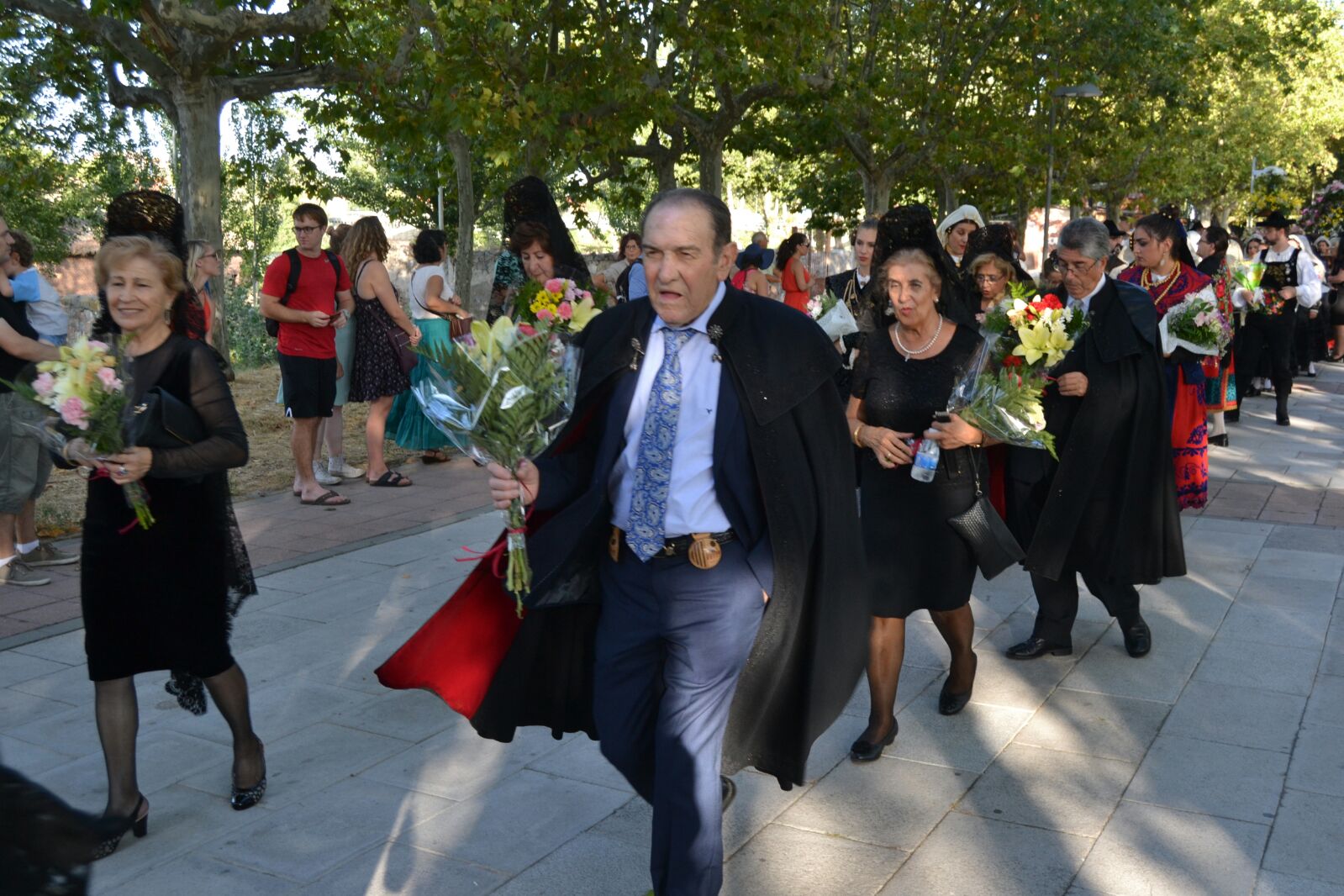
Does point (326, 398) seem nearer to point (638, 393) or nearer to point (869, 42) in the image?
point (638, 393)

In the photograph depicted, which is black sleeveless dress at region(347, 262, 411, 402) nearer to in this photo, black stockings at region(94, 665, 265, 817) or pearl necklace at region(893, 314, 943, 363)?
pearl necklace at region(893, 314, 943, 363)

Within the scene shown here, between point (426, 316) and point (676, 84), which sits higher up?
point (676, 84)

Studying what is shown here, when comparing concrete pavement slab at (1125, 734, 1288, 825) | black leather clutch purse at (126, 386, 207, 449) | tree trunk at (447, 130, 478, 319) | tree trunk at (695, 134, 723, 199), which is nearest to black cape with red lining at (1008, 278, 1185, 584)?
concrete pavement slab at (1125, 734, 1288, 825)

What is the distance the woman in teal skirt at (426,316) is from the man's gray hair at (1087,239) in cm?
563

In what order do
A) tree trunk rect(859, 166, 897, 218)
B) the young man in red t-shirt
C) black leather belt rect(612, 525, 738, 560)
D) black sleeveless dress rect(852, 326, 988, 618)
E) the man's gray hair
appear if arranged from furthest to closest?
tree trunk rect(859, 166, 897, 218) → the young man in red t-shirt → the man's gray hair → black sleeveless dress rect(852, 326, 988, 618) → black leather belt rect(612, 525, 738, 560)

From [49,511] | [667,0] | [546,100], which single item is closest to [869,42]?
[667,0]

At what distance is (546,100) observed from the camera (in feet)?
48.6

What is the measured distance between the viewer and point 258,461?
459 inches

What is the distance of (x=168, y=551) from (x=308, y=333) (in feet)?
18.7

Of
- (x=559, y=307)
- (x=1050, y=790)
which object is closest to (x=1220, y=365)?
(x=1050, y=790)

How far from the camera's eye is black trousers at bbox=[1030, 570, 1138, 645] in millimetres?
6074

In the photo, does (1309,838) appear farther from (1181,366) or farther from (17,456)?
(17,456)

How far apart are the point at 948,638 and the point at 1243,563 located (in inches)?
138

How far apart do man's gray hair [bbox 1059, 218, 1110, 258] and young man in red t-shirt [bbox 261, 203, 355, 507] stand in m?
5.47
